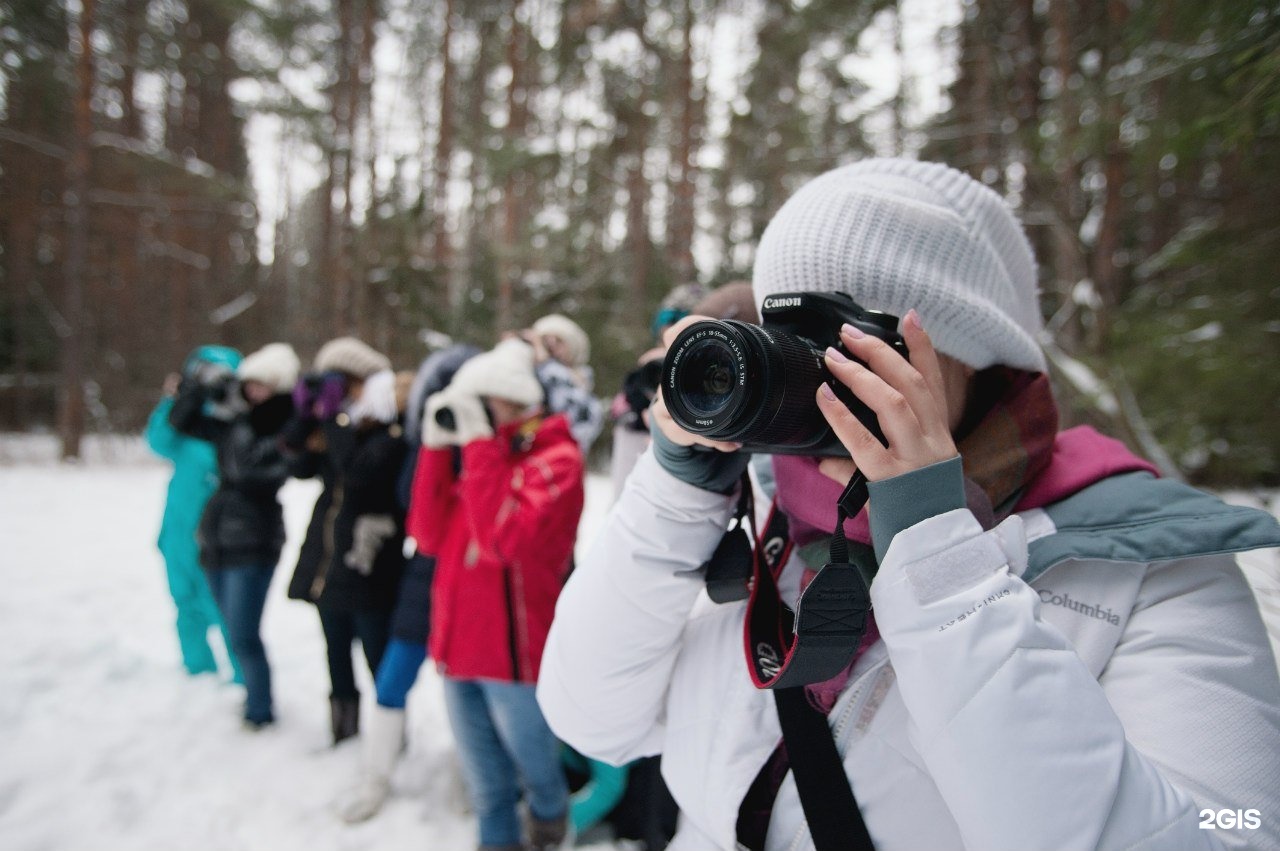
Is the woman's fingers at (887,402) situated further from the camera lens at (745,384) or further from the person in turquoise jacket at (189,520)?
the person in turquoise jacket at (189,520)

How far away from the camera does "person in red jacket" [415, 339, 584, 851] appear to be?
2.04m

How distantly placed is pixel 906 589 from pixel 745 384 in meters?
0.28

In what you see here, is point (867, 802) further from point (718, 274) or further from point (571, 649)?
point (718, 274)

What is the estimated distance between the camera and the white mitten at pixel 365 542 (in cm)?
266

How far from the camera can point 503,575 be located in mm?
2119

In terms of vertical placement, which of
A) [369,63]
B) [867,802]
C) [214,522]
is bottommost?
[214,522]

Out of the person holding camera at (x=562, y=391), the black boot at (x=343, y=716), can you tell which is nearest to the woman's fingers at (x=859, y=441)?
the person holding camera at (x=562, y=391)

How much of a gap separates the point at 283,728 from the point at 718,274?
318 inches

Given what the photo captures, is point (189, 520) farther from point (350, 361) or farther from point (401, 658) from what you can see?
point (401, 658)

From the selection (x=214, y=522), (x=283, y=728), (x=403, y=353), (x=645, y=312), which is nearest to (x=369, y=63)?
(x=403, y=353)

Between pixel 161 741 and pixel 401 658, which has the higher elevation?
pixel 401 658

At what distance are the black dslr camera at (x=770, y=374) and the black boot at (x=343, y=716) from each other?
2844 mm

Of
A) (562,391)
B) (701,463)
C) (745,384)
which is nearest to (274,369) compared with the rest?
(562,391)

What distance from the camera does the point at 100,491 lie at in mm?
7762
